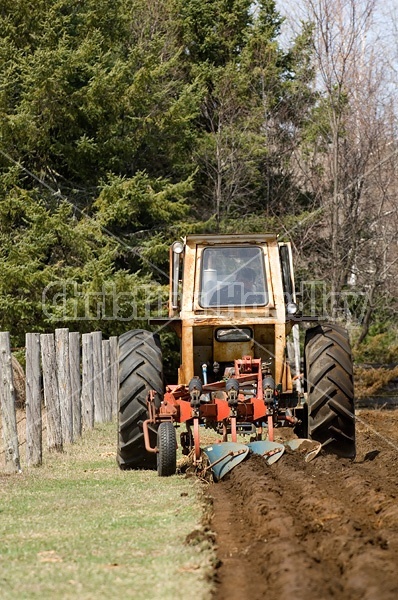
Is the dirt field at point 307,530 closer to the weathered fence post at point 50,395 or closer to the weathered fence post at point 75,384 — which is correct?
the weathered fence post at point 50,395

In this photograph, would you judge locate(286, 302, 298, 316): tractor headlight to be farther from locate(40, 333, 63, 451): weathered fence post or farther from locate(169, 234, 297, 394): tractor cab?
locate(40, 333, 63, 451): weathered fence post

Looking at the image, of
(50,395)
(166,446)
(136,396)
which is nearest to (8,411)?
(136,396)

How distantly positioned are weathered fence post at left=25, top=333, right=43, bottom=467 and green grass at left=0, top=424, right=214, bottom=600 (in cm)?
88

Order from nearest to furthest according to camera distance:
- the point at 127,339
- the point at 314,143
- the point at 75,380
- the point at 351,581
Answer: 1. the point at 351,581
2. the point at 127,339
3. the point at 75,380
4. the point at 314,143

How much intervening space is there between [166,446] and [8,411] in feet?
7.48

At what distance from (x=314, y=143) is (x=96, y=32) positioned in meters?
9.01

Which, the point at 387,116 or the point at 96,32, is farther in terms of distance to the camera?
the point at 387,116

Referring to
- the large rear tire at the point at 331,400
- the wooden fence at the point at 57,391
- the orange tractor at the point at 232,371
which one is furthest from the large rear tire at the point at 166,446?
the wooden fence at the point at 57,391

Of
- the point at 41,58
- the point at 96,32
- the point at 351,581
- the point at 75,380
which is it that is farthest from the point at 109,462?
the point at 96,32

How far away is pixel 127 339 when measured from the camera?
11562 mm

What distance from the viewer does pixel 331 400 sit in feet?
35.2

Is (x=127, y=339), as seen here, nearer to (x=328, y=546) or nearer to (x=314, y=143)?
(x=328, y=546)

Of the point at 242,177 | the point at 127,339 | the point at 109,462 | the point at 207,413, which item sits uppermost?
the point at 242,177

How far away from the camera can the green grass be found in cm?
572
